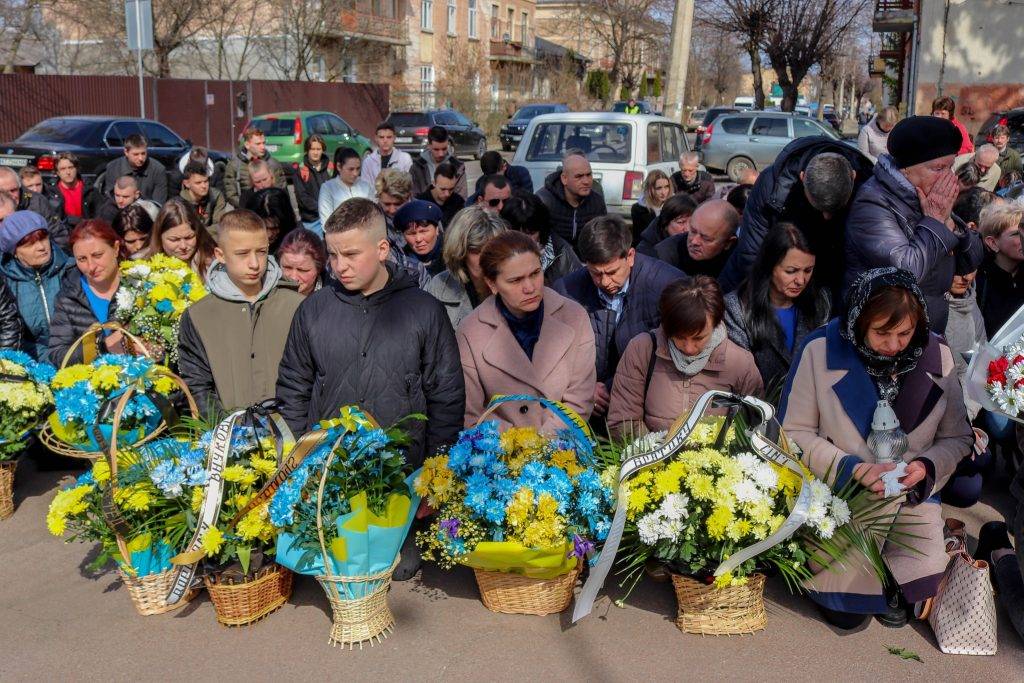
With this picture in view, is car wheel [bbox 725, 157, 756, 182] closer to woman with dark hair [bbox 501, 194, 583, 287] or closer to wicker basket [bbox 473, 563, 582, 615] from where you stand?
woman with dark hair [bbox 501, 194, 583, 287]

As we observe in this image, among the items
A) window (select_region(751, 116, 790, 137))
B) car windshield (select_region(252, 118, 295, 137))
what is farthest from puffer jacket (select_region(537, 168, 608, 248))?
window (select_region(751, 116, 790, 137))

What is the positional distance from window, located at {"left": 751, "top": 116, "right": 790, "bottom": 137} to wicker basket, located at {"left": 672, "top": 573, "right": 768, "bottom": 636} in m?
22.4

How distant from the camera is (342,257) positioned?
424 cm

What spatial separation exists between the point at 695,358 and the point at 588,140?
7.95 meters

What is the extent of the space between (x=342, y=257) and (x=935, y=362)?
2.69m

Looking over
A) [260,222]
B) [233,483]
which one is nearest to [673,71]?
[260,222]

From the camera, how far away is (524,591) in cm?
408

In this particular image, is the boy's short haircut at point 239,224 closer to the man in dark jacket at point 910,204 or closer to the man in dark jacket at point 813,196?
the man in dark jacket at point 813,196

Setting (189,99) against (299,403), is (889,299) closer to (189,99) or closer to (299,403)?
(299,403)

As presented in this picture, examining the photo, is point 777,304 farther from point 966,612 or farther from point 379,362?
point 379,362

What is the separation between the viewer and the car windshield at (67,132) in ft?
52.5

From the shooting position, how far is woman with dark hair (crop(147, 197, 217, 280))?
20.1 feet

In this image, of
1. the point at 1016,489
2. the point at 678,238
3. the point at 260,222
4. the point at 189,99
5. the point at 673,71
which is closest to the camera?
the point at 1016,489

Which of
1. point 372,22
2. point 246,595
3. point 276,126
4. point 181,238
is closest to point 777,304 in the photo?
point 246,595
